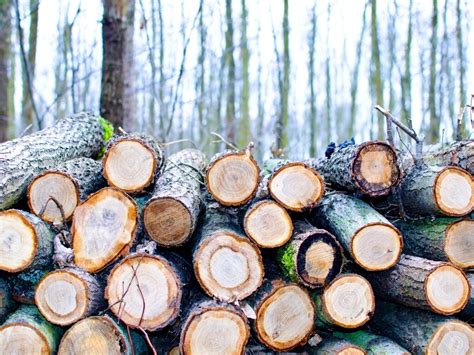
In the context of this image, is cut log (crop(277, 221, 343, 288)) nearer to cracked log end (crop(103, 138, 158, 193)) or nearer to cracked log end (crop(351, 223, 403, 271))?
cracked log end (crop(351, 223, 403, 271))

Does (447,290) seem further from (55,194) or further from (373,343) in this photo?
(55,194)

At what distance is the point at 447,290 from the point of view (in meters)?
2.84

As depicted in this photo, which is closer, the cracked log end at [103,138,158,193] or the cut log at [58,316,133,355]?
the cut log at [58,316,133,355]

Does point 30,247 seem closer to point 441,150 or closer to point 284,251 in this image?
point 284,251

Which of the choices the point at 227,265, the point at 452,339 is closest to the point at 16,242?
the point at 227,265

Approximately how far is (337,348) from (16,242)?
195 centimetres

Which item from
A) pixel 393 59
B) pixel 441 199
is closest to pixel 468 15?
pixel 393 59

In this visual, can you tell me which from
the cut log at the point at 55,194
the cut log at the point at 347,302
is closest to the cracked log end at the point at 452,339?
the cut log at the point at 347,302

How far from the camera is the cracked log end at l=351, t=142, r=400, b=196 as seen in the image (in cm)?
304

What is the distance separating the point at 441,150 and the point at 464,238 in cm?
91

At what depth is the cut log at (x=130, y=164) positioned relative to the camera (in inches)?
124

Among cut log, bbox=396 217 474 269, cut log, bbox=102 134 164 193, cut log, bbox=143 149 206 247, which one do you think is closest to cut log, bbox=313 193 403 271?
cut log, bbox=396 217 474 269

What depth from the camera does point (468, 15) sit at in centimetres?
1416

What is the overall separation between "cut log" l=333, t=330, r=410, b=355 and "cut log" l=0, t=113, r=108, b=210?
2210 millimetres
